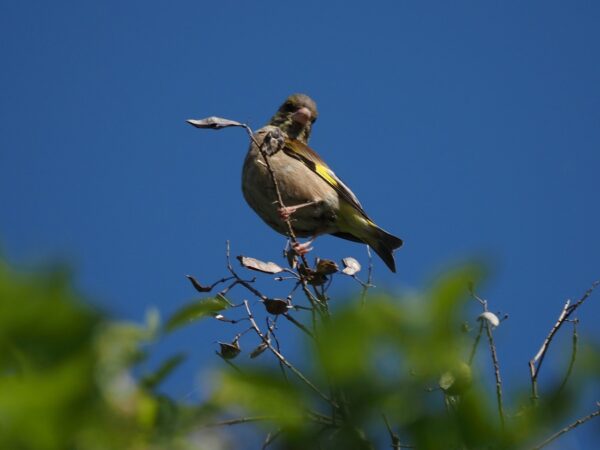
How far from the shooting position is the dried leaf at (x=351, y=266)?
15.3ft

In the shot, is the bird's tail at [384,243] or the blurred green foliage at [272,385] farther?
the bird's tail at [384,243]

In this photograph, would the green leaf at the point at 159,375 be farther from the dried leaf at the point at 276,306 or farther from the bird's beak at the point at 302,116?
the bird's beak at the point at 302,116

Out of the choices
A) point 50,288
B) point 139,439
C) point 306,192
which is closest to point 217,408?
point 139,439

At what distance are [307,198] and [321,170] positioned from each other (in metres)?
0.41

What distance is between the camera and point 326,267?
14.7 feet

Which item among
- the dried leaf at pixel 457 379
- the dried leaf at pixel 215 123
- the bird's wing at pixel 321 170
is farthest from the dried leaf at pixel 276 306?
the bird's wing at pixel 321 170

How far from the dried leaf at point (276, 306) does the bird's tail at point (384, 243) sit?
3.23m

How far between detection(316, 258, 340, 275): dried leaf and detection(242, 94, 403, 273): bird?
2030 millimetres

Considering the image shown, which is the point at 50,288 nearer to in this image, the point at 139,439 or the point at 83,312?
the point at 83,312

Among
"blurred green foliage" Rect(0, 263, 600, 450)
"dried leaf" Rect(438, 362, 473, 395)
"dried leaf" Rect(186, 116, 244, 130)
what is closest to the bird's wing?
"dried leaf" Rect(186, 116, 244, 130)

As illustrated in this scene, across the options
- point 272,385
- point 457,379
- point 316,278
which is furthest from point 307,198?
point 272,385

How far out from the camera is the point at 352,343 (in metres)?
1.04

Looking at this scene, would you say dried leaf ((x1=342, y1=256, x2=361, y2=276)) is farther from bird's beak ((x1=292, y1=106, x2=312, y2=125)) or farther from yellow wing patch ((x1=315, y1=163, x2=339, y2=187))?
bird's beak ((x1=292, y1=106, x2=312, y2=125))

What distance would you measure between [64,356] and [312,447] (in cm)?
42
